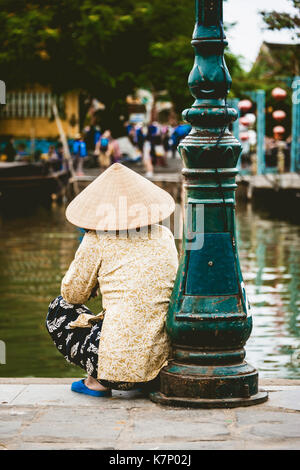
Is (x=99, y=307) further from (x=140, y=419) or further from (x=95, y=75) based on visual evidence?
(x=95, y=75)

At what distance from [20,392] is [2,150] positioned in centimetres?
2904

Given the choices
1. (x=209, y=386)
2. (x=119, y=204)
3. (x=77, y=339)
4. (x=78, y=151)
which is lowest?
(x=78, y=151)

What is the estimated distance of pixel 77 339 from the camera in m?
5.13

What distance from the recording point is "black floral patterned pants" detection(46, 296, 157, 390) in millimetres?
5055

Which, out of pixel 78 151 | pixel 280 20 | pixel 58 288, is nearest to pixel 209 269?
pixel 58 288

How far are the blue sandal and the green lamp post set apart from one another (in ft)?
1.06

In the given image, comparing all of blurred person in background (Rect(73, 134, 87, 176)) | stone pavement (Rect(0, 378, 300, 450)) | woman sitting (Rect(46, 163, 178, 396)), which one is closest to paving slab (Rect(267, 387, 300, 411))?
stone pavement (Rect(0, 378, 300, 450))

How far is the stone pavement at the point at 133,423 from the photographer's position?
13.9ft

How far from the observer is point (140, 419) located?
467 centimetres

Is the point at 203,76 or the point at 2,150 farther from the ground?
the point at 203,76

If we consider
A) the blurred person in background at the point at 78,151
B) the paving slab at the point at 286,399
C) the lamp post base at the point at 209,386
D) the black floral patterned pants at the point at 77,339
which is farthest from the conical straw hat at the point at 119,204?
the blurred person in background at the point at 78,151

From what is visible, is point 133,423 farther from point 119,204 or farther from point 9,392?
point 119,204

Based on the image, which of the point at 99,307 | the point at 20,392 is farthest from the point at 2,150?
the point at 20,392

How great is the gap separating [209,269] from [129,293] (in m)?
0.45
